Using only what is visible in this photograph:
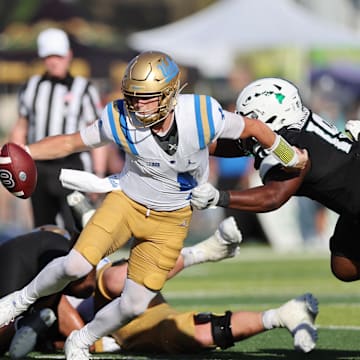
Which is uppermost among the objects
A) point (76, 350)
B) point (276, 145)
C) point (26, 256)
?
point (276, 145)

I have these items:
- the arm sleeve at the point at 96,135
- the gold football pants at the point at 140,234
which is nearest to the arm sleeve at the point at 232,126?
the gold football pants at the point at 140,234

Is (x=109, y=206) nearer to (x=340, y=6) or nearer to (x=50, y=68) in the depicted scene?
(x=50, y=68)

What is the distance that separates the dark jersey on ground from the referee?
1918 mm

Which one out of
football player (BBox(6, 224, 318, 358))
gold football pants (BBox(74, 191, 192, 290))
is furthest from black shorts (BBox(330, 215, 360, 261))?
gold football pants (BBox(74, 191, 192, 290))

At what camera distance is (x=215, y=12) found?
60.0 ft

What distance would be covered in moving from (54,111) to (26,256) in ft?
7.45

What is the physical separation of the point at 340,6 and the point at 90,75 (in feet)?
34.4

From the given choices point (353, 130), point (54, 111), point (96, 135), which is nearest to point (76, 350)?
point (96, 135)

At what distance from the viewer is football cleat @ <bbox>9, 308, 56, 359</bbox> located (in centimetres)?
515

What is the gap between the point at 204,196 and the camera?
15.7ft

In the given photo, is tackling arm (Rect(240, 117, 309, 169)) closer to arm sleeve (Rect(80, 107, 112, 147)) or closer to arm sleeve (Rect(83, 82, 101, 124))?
arm sleeve (Rect(80, 107, 112, 147))

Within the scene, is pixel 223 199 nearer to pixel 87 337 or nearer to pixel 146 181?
pixel 146 181

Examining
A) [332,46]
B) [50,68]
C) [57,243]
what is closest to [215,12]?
[332,46]

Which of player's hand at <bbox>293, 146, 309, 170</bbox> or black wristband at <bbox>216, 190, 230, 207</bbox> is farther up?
player's hand at <bbox>293, 146, 309, 170</bbox>
